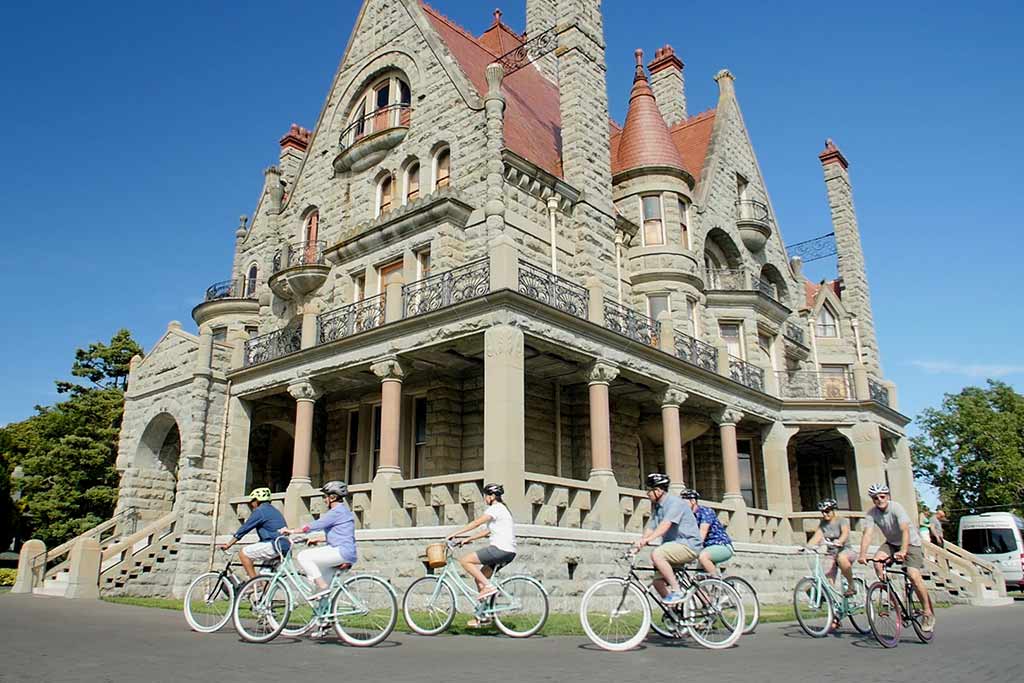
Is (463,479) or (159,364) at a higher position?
(159,364)

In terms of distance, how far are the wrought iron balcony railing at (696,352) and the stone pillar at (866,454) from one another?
568cm

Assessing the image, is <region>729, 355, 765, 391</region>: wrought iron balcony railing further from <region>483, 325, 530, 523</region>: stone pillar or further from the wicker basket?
the wicker basket

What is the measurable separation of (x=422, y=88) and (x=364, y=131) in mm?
2782

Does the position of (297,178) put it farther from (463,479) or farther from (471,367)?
(463,479)

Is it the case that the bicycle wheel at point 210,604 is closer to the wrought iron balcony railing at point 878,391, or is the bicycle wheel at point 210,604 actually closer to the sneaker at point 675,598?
the sneaker at point 675,598

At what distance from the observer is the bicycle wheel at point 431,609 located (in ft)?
31.8

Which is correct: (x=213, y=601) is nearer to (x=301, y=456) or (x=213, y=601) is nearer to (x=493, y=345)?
(x=493, y=345)

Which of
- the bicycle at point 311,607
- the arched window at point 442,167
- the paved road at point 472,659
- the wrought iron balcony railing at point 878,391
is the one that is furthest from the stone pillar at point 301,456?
the wrought iron balcony railing at point 878,391

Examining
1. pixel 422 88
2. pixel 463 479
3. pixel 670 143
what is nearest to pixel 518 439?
pixel 463 479

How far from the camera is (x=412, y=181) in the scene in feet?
76.3

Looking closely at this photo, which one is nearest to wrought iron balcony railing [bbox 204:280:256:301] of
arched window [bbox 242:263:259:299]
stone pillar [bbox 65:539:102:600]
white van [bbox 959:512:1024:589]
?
arched window [bbox 242:263:259:299]

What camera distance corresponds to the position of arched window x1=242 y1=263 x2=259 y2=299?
102 ft

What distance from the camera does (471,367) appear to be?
20.0 metres

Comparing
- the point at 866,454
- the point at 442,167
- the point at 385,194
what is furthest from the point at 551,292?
the point at 866,454
